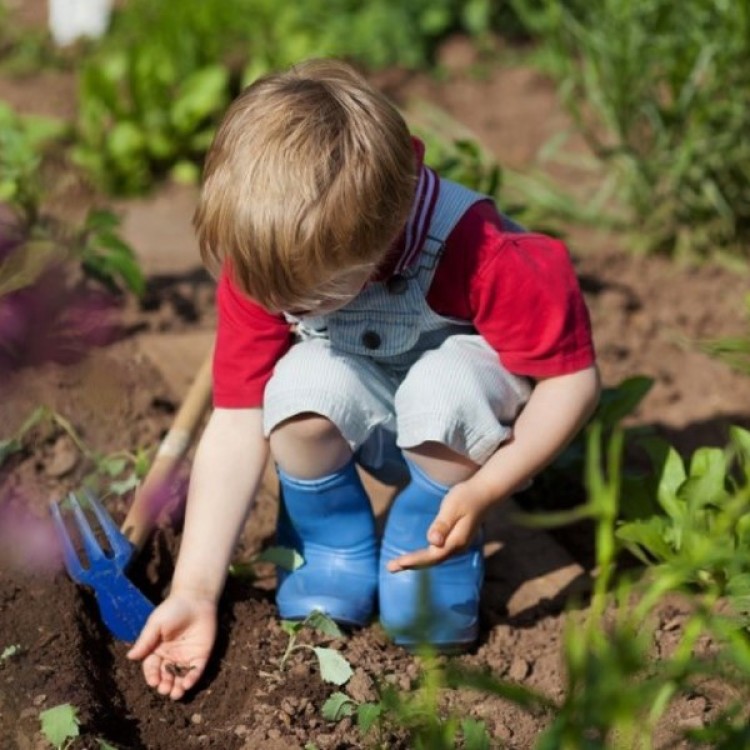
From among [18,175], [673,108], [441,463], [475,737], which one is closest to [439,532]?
[441,463]

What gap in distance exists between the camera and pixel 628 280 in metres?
3.57

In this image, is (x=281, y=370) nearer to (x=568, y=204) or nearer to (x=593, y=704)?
(x=593, y=704)

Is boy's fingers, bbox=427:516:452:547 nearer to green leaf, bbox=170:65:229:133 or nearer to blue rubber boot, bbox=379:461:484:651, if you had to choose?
blue rubber boot, bbox=379:461:484:651

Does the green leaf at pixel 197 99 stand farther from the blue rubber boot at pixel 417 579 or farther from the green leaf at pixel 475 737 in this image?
the green leaf at pixel 475 737

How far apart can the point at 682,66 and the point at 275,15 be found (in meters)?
1.68

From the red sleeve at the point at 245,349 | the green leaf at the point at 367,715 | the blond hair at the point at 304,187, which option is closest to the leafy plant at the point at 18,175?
the red sleeve at the point at 245,349

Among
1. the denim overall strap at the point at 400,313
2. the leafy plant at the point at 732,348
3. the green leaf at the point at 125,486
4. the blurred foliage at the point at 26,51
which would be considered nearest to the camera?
the denim overall strap at the point at 400,313

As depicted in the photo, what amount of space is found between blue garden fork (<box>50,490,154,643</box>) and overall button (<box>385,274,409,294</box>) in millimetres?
572

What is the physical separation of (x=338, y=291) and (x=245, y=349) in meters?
0.35

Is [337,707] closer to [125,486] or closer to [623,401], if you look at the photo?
[125,486]

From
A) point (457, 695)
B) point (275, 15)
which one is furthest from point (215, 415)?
point (275, 15)

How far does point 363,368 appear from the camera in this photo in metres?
2.30

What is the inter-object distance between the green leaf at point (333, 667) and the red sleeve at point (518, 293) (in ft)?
1.67

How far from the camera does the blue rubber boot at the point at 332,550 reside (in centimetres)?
230
